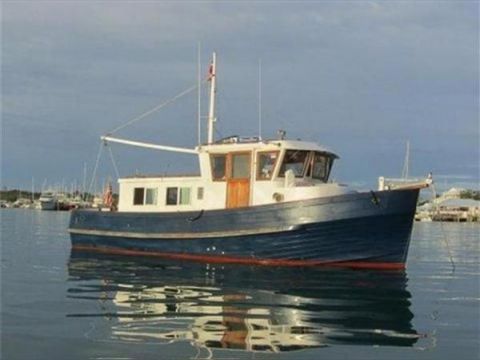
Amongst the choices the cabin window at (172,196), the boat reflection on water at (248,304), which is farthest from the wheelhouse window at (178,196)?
the boat reflection on water at (248,304)

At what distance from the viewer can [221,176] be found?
64.8ft

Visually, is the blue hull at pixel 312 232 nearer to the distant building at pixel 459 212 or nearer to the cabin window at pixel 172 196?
the cabin window at pixel 172 196

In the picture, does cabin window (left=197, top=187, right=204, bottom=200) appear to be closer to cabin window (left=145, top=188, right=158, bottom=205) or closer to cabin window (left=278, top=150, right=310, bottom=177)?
cabin window (left=145, top=188, right=158, bottom=205)

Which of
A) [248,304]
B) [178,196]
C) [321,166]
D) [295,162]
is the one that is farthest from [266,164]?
[248,304]

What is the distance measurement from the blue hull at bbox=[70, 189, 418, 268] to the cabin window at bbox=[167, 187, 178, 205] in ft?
5.10

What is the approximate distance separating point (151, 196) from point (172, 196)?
100cm

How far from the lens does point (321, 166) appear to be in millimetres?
19766

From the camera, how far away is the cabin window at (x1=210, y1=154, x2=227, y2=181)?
1970 cm

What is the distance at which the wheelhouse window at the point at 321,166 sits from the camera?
1952 cm

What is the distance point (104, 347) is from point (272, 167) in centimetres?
1144

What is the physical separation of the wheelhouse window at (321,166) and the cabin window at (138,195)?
18.8ft

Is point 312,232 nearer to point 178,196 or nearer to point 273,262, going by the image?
point 273,262

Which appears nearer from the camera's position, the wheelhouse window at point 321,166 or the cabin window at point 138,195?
the wheelhouse window at point 321,166

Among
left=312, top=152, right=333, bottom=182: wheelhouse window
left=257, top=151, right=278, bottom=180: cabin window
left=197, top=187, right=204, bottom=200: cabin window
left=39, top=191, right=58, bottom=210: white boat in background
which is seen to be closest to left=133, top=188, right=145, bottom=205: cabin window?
left=197, top=187, right=204, bottom=200: cabin window
